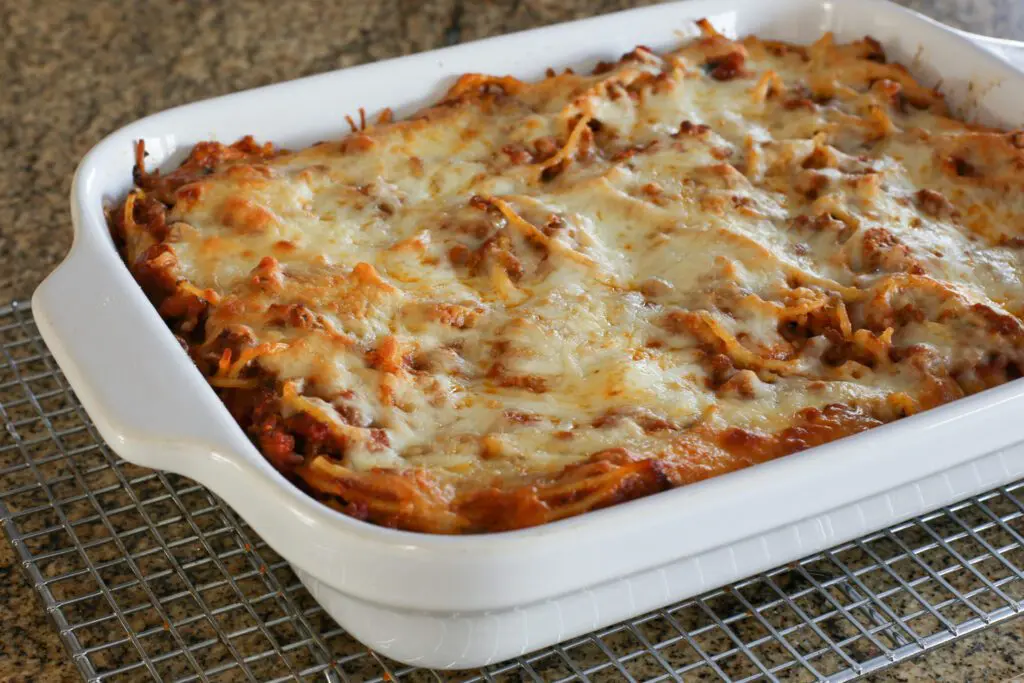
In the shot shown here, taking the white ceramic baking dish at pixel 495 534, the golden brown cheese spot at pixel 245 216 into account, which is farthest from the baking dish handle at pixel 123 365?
the golden brown cheese spot at pixel 245 216

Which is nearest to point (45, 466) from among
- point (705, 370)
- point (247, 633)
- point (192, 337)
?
point (192, 337)

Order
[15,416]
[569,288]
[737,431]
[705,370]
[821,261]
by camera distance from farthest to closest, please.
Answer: [15,416] < [821,261] < [569,288] < [705,370] < [737,431]

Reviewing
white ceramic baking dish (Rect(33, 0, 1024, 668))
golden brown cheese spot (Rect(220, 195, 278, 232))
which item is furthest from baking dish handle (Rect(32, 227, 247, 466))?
golden brown cheese spot (Rect(220, 195, 278, 232))

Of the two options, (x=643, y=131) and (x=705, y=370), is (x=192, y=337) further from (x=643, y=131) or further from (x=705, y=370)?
(x=643, y=131)

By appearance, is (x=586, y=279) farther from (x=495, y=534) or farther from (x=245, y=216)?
(x=495, y=534)

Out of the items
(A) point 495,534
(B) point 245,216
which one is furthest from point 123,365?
(A) point 495,534

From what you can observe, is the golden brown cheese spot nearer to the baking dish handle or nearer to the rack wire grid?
the baking dish handle
